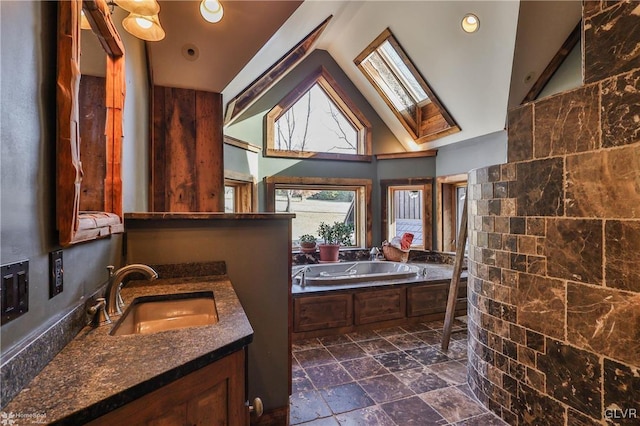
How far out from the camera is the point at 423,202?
182 inches

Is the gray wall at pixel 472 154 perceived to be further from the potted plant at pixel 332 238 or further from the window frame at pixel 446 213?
the potted plant at pixel 332 238

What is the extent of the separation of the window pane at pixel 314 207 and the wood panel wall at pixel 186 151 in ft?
6.59

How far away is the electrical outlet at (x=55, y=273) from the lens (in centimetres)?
82

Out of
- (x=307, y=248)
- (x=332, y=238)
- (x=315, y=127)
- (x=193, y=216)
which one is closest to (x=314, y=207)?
(x=332, y=238)

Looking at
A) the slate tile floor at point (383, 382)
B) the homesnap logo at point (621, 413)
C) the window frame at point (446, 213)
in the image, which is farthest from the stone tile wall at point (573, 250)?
the window frame at point (446, 213)

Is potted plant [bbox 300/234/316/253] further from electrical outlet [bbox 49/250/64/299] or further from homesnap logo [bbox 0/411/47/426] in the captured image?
homesnap logo [bbox 0/411/47/426]

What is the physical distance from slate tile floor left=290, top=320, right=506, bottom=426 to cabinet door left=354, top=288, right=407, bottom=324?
18 centimetres

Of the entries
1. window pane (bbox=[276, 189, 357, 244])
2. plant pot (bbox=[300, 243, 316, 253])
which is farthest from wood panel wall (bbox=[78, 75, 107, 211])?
plant pot (bbox=[300, 243, 316, 253])

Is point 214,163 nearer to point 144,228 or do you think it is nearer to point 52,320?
point 144,228

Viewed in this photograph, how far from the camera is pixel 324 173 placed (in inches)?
179

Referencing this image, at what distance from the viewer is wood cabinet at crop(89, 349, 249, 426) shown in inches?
27.9

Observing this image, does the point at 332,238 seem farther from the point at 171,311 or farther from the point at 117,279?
the point at 117,279

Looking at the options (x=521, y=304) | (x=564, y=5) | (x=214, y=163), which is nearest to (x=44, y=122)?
(x=214, y=163)

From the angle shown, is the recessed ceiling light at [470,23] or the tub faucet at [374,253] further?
the tub faucet at [374,253]
